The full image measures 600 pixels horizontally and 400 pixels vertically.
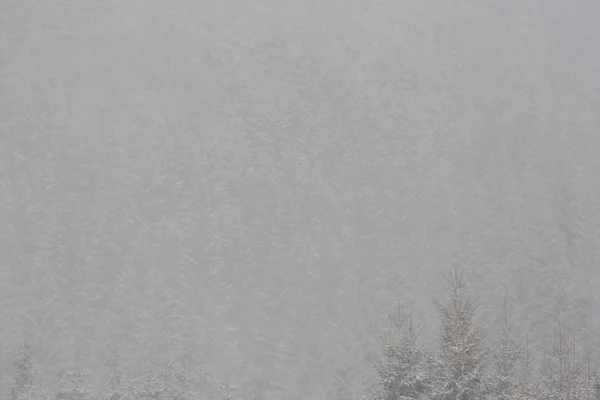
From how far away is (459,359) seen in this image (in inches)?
327

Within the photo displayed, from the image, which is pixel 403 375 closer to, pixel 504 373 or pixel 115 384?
pixel 504 373

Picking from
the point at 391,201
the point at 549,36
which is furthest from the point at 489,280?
the point at 549,36

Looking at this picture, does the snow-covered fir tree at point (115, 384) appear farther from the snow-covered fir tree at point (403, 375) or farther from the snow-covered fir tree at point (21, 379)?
the snow-covered fir tree at point (403, 375)

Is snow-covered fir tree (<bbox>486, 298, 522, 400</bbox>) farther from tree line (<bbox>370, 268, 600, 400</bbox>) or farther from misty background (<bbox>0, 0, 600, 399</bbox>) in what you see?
misty background (<bbox>0, 0, 600, 399</bbox>)

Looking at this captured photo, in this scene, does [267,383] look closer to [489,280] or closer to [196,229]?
[196,229]

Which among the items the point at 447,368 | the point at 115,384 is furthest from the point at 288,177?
the point at 447,368

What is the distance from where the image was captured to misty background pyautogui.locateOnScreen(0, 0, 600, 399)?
36.5 meters

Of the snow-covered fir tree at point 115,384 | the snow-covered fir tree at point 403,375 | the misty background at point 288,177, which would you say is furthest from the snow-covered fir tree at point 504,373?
the misty background at point 288,177

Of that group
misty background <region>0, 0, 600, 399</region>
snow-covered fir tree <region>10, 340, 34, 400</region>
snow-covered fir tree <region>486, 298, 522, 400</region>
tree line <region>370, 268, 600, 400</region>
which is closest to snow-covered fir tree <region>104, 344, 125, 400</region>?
misty background <region>0, 0, 600, 399</region>

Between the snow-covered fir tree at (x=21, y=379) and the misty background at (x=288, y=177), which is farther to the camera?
the misty background at (x=288, y=177)

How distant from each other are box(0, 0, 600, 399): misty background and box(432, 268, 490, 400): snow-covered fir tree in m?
25.2

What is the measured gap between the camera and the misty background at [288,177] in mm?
36469

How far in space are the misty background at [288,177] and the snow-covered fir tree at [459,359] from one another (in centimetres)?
2518

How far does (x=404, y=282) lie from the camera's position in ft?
131
